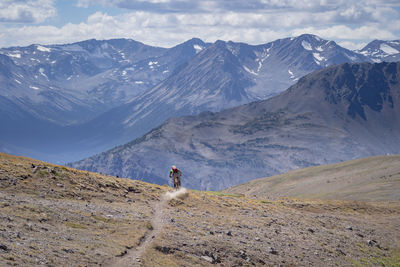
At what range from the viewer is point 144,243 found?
3728cm

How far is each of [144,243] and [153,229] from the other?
13.5ft

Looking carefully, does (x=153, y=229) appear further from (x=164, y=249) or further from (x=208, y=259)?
(x=208, y=259)

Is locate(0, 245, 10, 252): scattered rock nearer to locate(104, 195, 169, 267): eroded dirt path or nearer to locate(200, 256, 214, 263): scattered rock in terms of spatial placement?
locate(104, 195, 169, 267): eroded dirt path

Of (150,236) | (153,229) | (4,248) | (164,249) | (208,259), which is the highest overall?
(153,229)

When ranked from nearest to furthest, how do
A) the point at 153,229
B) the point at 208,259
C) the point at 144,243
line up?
the point at 144,243 → the point at 208,259 → the point at 153,229

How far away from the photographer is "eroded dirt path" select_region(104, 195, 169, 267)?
32.5 meters

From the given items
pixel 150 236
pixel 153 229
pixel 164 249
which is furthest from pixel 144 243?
pixel 153 229

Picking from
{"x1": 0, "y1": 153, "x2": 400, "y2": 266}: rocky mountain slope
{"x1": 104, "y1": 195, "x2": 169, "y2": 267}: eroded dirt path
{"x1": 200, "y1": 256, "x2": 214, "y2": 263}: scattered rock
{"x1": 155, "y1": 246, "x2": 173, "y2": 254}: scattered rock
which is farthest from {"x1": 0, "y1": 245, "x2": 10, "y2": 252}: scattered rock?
{"x1": 200, "y1": 256, "x2": 214, "y2": 263}: scattered rock

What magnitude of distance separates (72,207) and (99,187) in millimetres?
8943

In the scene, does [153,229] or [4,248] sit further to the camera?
[153,229]

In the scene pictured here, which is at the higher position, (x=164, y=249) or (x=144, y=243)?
(x=144, y=243)

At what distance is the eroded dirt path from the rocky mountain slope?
75 mm

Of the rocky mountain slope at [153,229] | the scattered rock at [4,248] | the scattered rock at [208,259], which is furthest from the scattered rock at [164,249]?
the scattered rock at [4,248]

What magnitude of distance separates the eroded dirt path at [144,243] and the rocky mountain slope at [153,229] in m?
0.07
